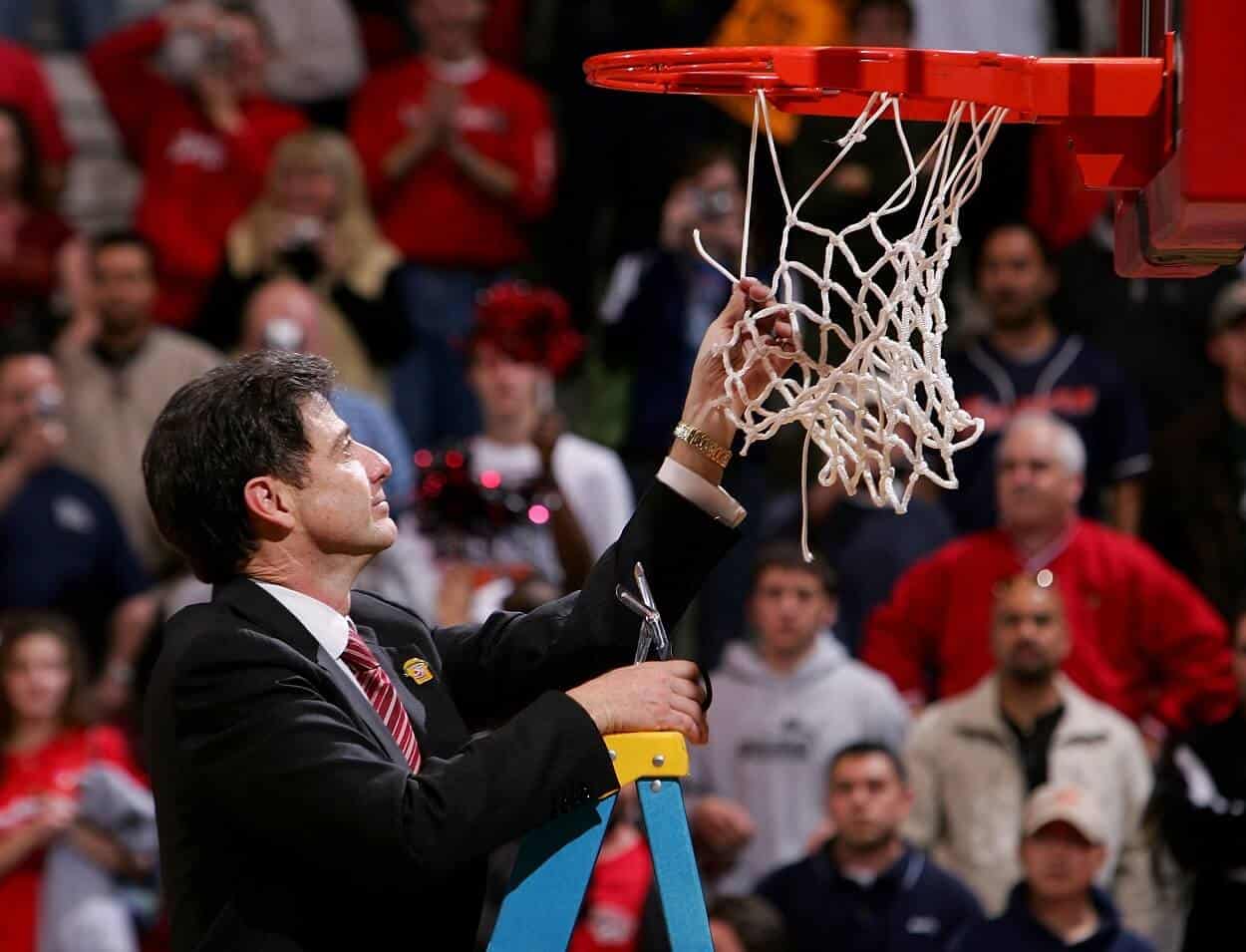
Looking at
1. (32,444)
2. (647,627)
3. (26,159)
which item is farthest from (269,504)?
(26,159)

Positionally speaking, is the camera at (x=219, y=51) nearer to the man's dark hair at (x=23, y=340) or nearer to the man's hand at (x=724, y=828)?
the man's dark hair at (x=23, y=340)

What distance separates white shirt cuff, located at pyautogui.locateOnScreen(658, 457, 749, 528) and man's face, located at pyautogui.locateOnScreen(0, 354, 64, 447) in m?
4.73

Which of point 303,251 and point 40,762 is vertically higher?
point 303,251

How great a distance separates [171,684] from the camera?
3.25 meters

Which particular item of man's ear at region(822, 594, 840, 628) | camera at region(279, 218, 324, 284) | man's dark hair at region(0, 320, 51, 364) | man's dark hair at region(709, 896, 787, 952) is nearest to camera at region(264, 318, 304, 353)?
camera at region(279, 218, 324, 284)

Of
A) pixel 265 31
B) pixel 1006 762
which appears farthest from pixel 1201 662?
pixel 265 31

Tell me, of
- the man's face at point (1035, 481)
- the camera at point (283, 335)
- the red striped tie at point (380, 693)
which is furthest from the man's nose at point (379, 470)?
the camera at point (283, 335)

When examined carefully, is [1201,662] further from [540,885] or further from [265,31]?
[265,31]

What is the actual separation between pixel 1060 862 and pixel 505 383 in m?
2.45

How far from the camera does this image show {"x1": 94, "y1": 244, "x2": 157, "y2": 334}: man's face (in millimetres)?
8195

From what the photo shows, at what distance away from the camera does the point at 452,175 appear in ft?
28.7

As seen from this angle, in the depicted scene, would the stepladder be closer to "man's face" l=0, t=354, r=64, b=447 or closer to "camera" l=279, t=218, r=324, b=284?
"man's face" l=0, t=354, r=64, b=447

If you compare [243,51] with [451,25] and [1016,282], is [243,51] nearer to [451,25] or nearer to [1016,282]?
[451,25]

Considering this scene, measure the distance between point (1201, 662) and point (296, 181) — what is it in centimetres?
372
